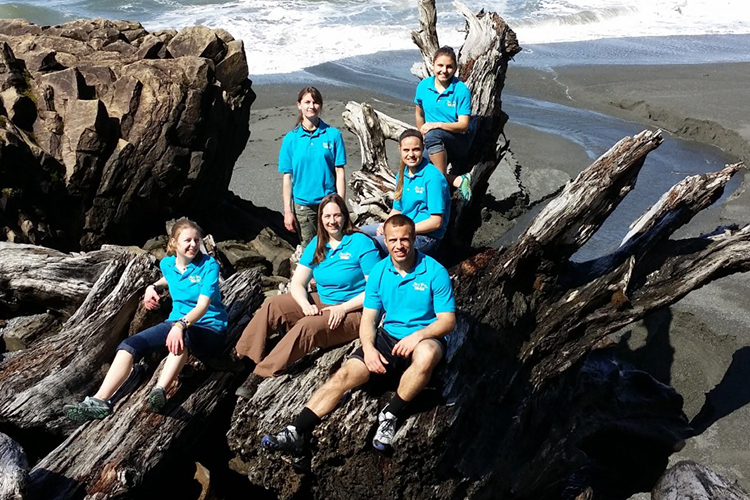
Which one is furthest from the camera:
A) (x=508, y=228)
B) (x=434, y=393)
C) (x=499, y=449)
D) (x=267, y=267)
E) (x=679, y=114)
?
(x=679, y=114)

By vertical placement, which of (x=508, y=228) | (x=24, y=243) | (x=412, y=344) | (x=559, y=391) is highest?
(x=412, y=344)

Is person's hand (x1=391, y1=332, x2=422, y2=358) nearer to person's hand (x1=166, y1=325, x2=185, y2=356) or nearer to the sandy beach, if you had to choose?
person's hand (x1=166, y1=325, x2=185, y2=356)

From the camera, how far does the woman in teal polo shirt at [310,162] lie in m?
8.01

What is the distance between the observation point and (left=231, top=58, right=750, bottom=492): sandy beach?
30.2ft

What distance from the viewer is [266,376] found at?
256 inches

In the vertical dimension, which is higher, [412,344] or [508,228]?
[412,344]

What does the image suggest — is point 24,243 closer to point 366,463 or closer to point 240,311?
point 240,311

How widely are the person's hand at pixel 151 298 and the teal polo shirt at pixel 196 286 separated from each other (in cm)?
29

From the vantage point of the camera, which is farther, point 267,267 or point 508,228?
point 508,228

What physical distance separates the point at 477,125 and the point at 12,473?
6.19 metres

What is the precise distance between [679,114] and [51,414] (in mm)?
16568

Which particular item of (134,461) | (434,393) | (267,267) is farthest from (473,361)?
(267,267)

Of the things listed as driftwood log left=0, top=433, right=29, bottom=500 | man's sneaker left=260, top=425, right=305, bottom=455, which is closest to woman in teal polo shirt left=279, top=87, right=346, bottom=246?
man's sneaker left=260, top=425, right=305, bottom=455

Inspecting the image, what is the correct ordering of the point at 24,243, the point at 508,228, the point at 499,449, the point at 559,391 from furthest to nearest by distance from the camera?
the point at 508,228, the point at 24,243, the point at 559,391, the point at 499,449
